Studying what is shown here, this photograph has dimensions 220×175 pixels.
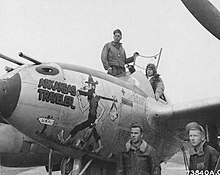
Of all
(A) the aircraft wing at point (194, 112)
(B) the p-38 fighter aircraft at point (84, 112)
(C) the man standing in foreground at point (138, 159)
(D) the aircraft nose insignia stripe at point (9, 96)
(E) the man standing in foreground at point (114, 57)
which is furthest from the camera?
(E) the man standing in foreground at point (114, 57)

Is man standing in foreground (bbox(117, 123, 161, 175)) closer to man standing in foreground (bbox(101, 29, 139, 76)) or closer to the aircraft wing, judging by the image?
the aircraft wing

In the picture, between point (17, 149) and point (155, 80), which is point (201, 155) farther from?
point (17, 149)

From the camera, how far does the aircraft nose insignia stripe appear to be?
6418 mm

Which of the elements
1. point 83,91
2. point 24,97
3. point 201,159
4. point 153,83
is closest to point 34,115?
point 24,97

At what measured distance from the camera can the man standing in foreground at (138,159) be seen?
5625mm

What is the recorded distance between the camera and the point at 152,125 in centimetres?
825

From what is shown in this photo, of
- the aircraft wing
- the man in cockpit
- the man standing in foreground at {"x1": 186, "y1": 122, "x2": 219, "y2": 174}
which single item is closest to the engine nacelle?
the man in cockpit

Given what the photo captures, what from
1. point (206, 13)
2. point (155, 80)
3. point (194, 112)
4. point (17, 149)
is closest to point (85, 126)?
point (194, 112)

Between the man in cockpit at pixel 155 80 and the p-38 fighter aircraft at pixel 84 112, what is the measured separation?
11.0 inches

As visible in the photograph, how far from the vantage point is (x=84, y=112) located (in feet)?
22.8

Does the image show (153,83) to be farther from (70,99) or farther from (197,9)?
(197,9)

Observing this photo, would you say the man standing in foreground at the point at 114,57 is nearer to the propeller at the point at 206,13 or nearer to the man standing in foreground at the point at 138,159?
the man standing in foreground at the point at 138,159

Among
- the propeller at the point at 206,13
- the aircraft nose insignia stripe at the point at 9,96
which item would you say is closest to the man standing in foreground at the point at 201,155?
the propeller at the point at 206,13

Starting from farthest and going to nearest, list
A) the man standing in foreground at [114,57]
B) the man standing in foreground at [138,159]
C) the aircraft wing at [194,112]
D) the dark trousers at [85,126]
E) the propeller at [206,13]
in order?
1. the man standing in foreground at [114,57]
2. the aircraft wing at [194,112]
3. the dark trousers at [85,126]
4. the man standing in foreground at [138,159]
5. the propeller at [206,13]
